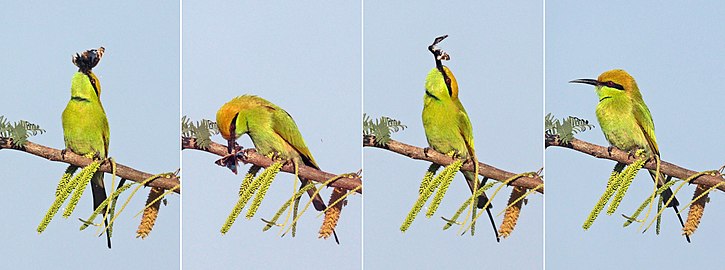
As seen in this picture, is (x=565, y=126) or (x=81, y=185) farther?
(x=565, y=126)

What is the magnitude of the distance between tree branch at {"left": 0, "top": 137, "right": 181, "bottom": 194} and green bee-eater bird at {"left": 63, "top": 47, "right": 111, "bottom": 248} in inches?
1.0

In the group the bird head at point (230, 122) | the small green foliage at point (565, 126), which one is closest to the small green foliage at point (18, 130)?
the bird head at point (230, 122)

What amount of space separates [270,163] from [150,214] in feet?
1.57

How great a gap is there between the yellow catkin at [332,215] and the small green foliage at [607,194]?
1004 mm

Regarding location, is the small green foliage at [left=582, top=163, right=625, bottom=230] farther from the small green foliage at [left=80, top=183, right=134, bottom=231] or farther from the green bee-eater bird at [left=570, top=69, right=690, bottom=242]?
the small green foliage at [left=80, top=183, right=134, bottom=231]

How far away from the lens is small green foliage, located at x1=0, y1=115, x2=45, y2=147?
130 inches

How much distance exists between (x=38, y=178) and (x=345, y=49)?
1.21m

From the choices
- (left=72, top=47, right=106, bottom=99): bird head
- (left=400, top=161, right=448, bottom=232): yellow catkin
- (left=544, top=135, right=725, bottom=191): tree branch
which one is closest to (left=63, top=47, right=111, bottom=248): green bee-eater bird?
(left=72, top=47, right=106, bottom=99): bird head

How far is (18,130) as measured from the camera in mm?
3316

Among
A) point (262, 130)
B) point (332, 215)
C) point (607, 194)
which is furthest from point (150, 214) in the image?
point (607, 194)

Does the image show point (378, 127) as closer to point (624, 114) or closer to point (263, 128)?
point (263, 128)

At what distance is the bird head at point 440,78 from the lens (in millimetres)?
3762

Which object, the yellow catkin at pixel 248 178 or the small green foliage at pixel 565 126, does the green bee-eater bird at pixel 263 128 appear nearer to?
the yellow catkin at pixel 248 178

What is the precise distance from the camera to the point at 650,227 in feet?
12.7
